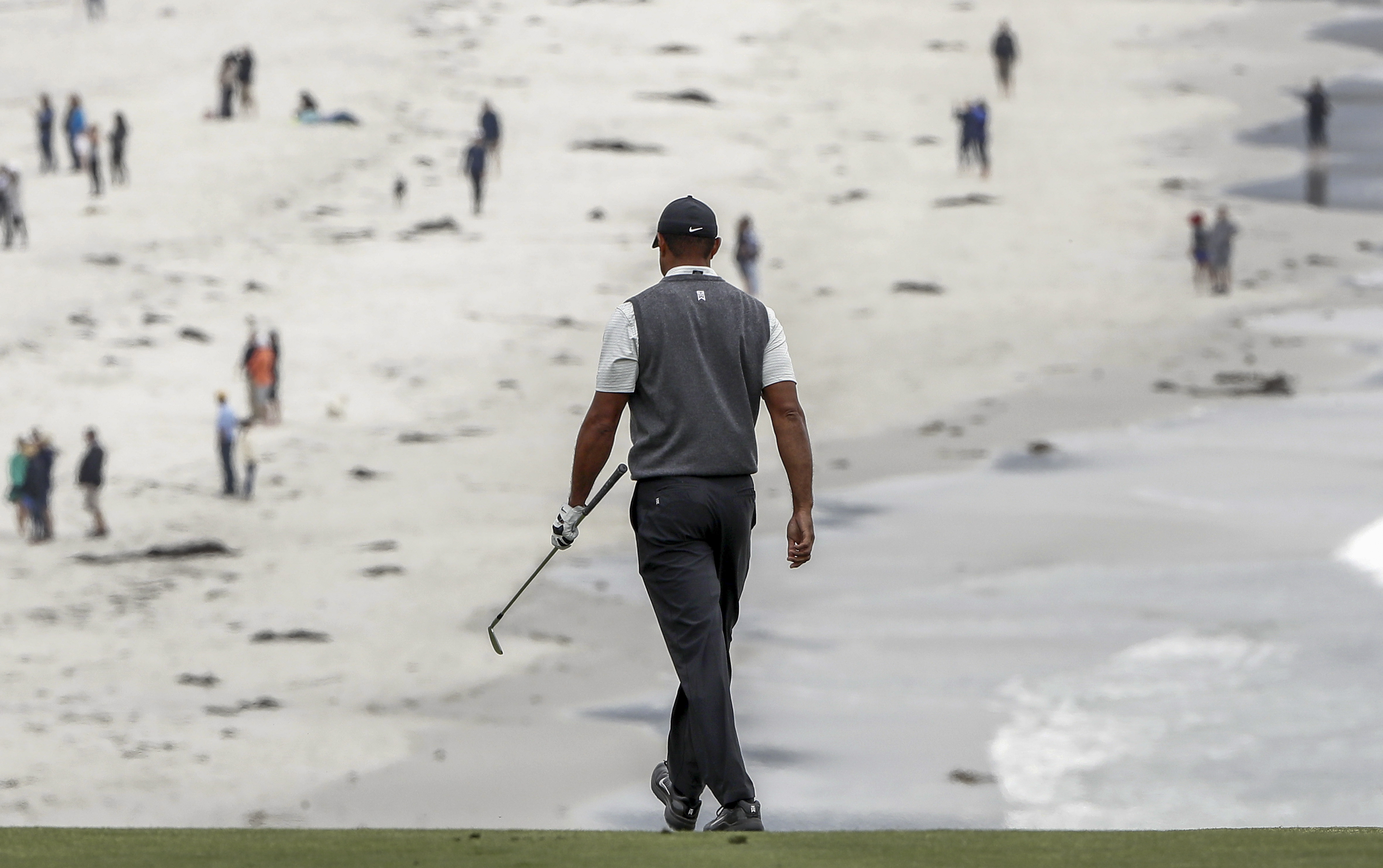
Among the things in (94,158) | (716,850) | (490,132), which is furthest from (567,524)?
(490,132)

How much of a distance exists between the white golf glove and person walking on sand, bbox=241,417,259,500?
1825 centimetres

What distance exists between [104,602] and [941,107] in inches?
1051

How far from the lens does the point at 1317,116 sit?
36.3 m

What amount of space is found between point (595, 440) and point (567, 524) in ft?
0.81

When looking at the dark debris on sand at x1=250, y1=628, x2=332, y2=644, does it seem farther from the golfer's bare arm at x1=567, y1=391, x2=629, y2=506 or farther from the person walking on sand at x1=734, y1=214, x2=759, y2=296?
the golfer's bare arm at x1=567, y1=391, x2=629, y2=506

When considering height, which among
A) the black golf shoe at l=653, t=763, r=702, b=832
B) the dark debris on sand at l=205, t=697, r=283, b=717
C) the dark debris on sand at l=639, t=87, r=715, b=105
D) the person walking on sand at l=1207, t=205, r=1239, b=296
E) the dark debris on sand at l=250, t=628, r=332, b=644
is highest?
the dark debris on sand at l=639, t=87, r=715, b=105

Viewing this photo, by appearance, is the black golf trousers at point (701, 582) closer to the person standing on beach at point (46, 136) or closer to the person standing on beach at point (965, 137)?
the person standing on beach at point (965, 137)

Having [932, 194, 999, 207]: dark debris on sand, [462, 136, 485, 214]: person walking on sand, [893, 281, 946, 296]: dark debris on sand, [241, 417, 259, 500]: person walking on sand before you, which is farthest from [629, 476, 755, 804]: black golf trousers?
[932, 194, 999, 207]: dark debris on sand

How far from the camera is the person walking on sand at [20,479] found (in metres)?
21.1

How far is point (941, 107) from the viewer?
137ft

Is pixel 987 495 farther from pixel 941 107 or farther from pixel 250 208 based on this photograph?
pixel 941 107

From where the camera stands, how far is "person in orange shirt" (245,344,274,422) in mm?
25000

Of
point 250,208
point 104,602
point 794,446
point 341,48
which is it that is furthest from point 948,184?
point 794,446

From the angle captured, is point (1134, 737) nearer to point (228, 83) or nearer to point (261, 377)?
point (261, 377)
